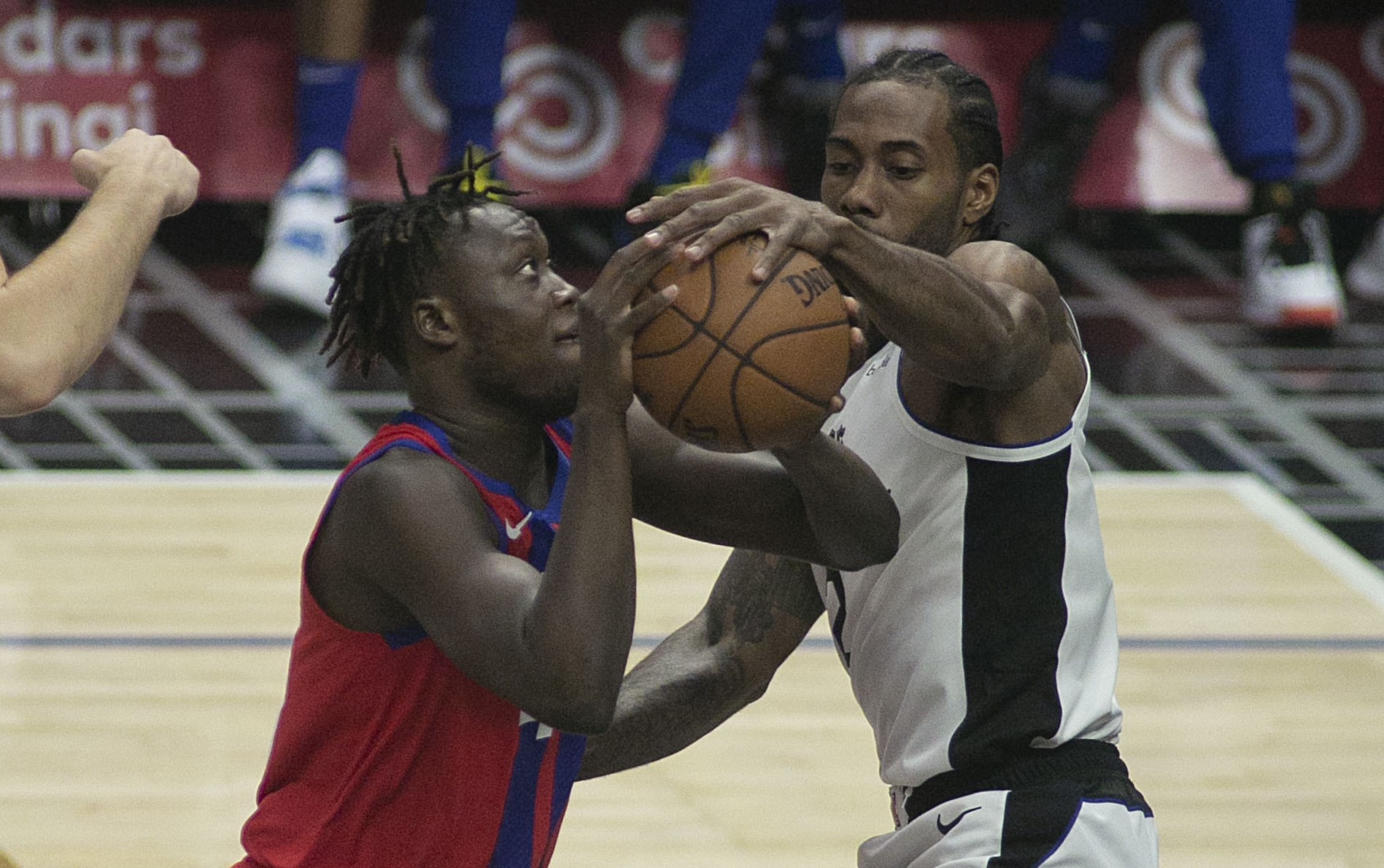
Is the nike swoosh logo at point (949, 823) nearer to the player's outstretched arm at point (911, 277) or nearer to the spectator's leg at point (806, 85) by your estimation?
the player's outstretched arm at point (911, 277)

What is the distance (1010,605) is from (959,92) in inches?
28.4

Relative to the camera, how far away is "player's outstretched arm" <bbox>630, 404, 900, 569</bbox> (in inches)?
→ 100

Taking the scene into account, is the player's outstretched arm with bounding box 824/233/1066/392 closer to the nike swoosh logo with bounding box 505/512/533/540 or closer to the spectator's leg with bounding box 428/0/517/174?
the nike swoosh logo with bounding box 505/512/533/540

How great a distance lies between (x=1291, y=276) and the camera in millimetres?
7629

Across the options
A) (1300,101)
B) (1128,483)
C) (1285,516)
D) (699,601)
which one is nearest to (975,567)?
(699,601)

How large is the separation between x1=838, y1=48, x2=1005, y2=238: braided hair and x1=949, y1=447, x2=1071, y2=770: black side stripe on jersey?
412 millimetres

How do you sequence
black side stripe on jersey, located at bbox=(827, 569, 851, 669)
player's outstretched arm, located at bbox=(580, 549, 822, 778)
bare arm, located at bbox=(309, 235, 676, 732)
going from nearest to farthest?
bare arm, located at bbox=(309, 235, 676, 732) < black side stripe on jersey, located at bbox=(827, 569, 851, 669) < player's outstretched arm, located at bbox=(580, 549, 822, 778)

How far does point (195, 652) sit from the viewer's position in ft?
16.0

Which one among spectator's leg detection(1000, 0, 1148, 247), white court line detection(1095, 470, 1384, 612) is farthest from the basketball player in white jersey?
spectator's leg detection(1000, 0, 1148, 247)

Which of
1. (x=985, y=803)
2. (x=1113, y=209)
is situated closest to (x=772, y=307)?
(x=985, y=803)

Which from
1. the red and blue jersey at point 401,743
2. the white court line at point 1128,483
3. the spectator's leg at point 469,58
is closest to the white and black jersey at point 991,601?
the red and blue jersey at point 401,743

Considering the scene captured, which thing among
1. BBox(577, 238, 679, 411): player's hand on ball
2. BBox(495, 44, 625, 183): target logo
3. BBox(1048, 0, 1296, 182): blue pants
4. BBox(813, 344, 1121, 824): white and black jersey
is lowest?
BBox(495, 44, 625, 183): target logo

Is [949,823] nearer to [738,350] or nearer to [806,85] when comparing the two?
[738,350]

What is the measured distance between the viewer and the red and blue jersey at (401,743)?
8.02ft
